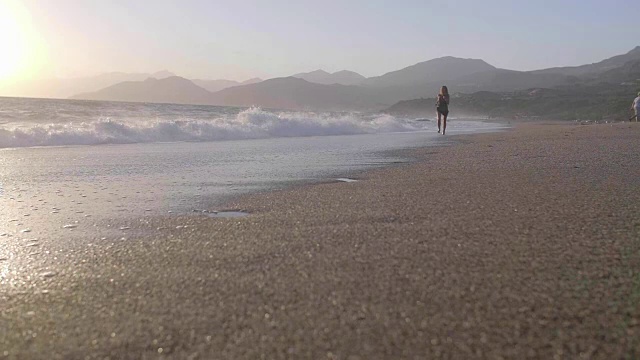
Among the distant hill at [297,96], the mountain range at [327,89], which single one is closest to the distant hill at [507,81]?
the mountain range at [327,89]

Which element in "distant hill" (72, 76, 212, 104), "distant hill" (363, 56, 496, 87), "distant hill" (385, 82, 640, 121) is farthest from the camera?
"distant hill" (363, 56, 496, 87)

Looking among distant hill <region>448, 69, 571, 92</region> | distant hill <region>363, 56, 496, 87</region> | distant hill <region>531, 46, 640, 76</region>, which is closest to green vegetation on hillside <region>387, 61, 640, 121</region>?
distant hill <region>448, 69, 571, 92</region>

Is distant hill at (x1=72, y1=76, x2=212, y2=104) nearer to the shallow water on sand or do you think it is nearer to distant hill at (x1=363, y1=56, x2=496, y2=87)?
the shallow water on sand

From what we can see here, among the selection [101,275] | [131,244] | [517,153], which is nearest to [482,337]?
[101,275]

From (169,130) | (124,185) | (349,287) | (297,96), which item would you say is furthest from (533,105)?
(297,96)

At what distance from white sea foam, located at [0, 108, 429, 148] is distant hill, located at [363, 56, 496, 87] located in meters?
146

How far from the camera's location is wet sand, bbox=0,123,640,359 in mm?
1255

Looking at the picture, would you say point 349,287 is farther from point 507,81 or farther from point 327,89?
point 507,81

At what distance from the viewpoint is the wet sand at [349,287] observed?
Result: 1.25 metres

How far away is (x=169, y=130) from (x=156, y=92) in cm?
7310

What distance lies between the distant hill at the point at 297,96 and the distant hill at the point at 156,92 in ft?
12.5

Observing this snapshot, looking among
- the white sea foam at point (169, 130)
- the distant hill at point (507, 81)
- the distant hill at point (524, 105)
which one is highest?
the distant hill at point (507, 81)

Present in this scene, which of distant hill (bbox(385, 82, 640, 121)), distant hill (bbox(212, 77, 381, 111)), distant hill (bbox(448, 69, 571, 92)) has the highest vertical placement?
distant hill (bbox(448, 69, 571, 92))

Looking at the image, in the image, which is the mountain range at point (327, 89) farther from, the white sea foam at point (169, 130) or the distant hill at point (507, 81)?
the white sea foam at point (169, 130)
